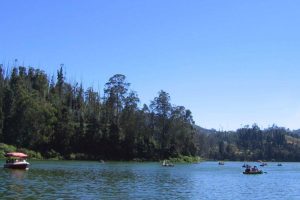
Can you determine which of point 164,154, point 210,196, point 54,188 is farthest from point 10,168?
point 164,154

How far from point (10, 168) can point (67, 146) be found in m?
77.0

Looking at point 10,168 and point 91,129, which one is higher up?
point 91,129

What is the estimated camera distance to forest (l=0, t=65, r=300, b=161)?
160 meters

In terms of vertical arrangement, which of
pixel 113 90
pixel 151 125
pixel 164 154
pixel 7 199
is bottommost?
pixel 7 199

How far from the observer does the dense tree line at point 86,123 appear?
16050 centimetres

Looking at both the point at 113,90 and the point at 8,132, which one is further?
the point at 113,90

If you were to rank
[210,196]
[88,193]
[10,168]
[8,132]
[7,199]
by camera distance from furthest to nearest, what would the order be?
[8,132] < [10,168] < [210,196] < [88,193] < [7,199]

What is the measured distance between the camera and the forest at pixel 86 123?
160250 mm

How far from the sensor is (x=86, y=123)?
175375 mm

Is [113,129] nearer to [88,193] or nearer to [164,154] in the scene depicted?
[164,154]

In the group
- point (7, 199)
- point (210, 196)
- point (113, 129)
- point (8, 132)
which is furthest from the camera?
point (113, 129)

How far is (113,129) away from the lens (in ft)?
563

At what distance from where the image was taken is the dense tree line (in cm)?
16050

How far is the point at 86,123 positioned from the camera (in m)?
175
